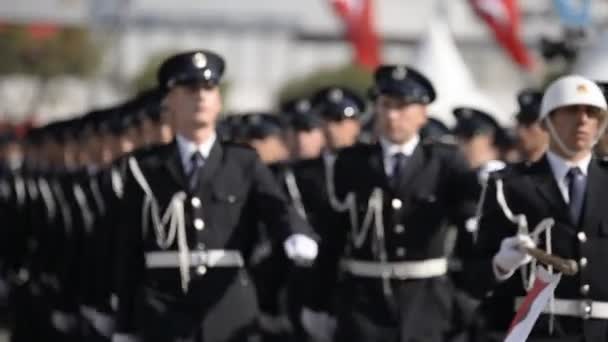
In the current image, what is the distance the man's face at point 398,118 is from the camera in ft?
40.3

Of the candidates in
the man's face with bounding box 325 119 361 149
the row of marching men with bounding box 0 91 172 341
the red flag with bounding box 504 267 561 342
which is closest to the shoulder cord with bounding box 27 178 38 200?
the row of marching men with bounding box 0 91 172 341

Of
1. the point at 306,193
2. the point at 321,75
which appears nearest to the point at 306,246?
the point at 306,193

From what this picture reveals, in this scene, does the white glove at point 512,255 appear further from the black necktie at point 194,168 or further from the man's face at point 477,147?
the man's face at point 477,147

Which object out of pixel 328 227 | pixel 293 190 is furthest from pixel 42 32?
pixel 328 227

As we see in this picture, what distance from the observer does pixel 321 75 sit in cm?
Answer: 6284

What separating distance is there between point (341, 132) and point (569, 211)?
191 inches

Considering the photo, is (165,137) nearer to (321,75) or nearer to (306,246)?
(306,246)

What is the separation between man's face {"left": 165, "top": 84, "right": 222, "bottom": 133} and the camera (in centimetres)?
1161

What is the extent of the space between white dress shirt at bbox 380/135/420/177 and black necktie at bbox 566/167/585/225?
6.46 feet

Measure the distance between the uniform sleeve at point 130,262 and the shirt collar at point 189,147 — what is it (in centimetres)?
29

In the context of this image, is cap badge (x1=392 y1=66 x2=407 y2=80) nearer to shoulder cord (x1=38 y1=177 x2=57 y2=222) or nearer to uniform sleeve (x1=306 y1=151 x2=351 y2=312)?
uniform sleeve (x1=306 y1=151 x2=351 y2=312)

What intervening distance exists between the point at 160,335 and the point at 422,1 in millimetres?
58310

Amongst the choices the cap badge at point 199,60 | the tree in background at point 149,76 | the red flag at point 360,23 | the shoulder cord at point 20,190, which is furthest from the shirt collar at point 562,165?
the tree in background at point 149,76

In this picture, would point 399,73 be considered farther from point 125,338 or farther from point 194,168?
point 125,338
